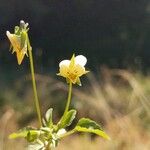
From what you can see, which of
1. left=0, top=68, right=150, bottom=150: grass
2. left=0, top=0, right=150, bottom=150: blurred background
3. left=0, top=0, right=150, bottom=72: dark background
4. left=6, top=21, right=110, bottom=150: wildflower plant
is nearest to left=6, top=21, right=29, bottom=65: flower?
left=6, top=21, right=110, bottom=150: wildflower plant

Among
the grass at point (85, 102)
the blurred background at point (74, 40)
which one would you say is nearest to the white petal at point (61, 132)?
the grass at point (85, 102)

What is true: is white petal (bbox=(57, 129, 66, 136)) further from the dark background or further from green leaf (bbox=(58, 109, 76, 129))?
the dark background

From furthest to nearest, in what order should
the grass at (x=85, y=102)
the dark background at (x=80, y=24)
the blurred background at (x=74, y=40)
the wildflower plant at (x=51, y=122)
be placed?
1. the dark background at (x=80, y=24)
2. the blurred background at (x=74, y=40)
3. the grass at (x=85, y=102)
4. the wildflower plant at (x=51, y=122)

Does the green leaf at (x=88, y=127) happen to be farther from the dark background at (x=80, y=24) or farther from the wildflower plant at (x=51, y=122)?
the dark background at (x=80, y=24)

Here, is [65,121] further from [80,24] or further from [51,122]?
[80,24]

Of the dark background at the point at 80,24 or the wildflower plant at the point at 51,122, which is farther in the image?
the dark background at the point at 80,24

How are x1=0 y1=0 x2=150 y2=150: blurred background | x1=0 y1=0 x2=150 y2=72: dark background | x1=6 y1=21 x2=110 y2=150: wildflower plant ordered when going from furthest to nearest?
x1=0 y1=0 x2=150 y2=72: dark background, x1=0 y1=0 x2=150 y2=150: blurred background, x1=6 y1=21 x2=110 y2=150: wildflower plant
